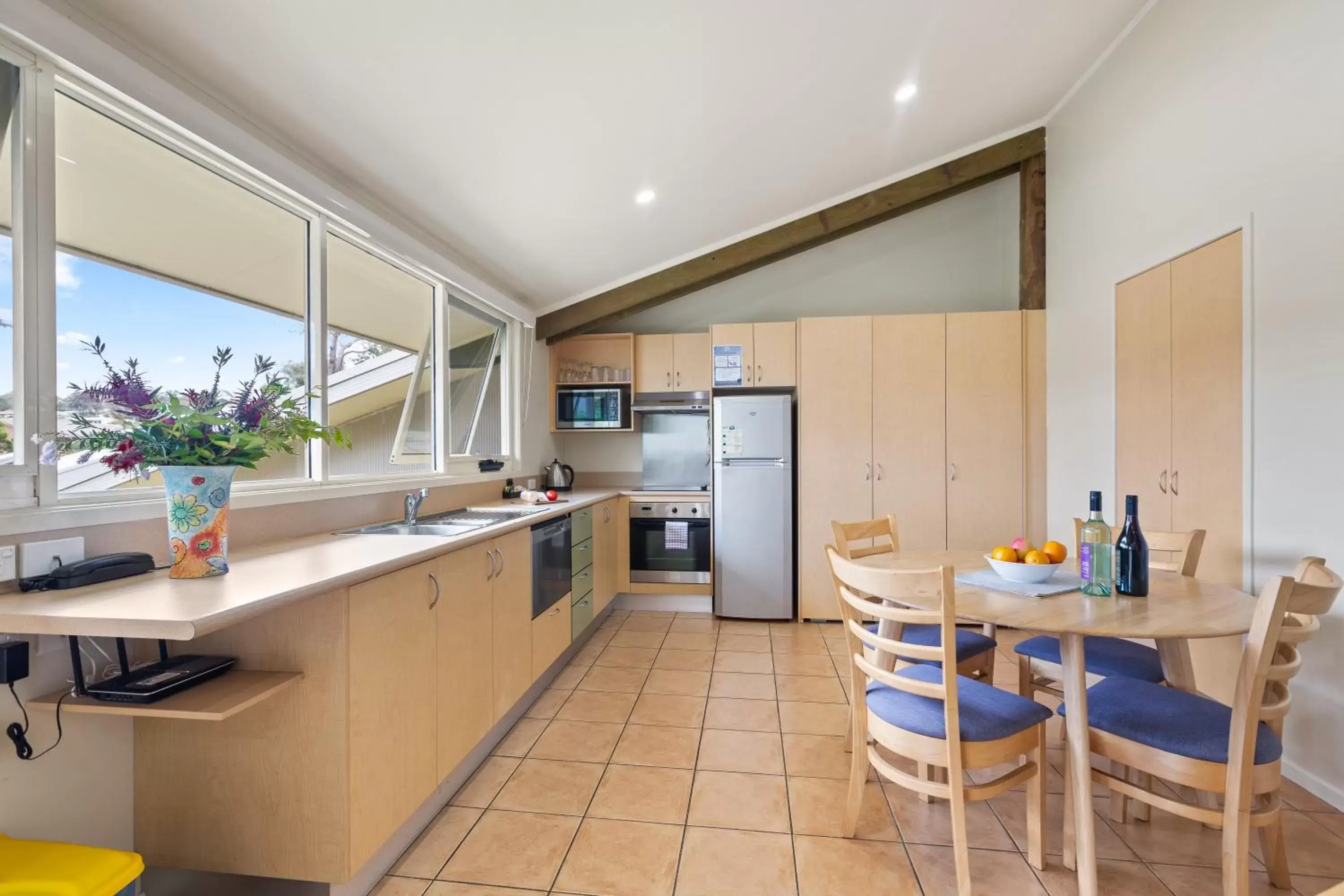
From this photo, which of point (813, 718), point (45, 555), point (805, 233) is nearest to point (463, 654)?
point (45, 555)

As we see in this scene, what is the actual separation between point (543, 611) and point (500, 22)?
7.70 feet

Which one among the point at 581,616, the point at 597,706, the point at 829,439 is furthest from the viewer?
the point at 829,439

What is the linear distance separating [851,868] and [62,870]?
181cm

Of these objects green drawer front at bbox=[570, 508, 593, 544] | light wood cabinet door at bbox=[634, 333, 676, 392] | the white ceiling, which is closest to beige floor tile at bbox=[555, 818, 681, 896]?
green drawer front at bbox=[570, 508, 593, 544]

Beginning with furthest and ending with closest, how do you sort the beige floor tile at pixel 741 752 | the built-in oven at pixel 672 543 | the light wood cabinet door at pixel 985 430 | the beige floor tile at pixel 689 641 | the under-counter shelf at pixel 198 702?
the built-in oven at pixel 672 543, the light wood cabinet door at pixel 985 430, the beige floor tile at pixel 689 641, the beige floor tile at pixel 741 752, the under-counter shelf at pixel 198 702

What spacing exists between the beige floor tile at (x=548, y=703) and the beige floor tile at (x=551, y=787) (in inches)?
15.3

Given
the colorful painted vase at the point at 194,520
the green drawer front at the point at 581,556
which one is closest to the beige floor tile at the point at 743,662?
the green drawer front at the point at 581,556

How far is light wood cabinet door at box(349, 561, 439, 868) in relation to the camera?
1.42 m

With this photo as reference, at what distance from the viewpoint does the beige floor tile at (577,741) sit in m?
2.24

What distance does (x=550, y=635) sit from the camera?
279cm

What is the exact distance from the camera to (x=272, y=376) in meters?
1.98

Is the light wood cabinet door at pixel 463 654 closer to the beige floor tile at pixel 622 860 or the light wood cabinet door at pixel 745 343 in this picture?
the beige floor tile at pixel 622 860

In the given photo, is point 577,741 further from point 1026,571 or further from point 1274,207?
point 1274,207

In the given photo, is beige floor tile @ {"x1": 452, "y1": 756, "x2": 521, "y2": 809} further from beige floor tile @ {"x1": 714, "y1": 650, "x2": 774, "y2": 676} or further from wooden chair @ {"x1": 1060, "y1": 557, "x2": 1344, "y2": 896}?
wooden chair @ {"x1": 1060, "y1": 557, "x2": 1344, "y2": 896}
